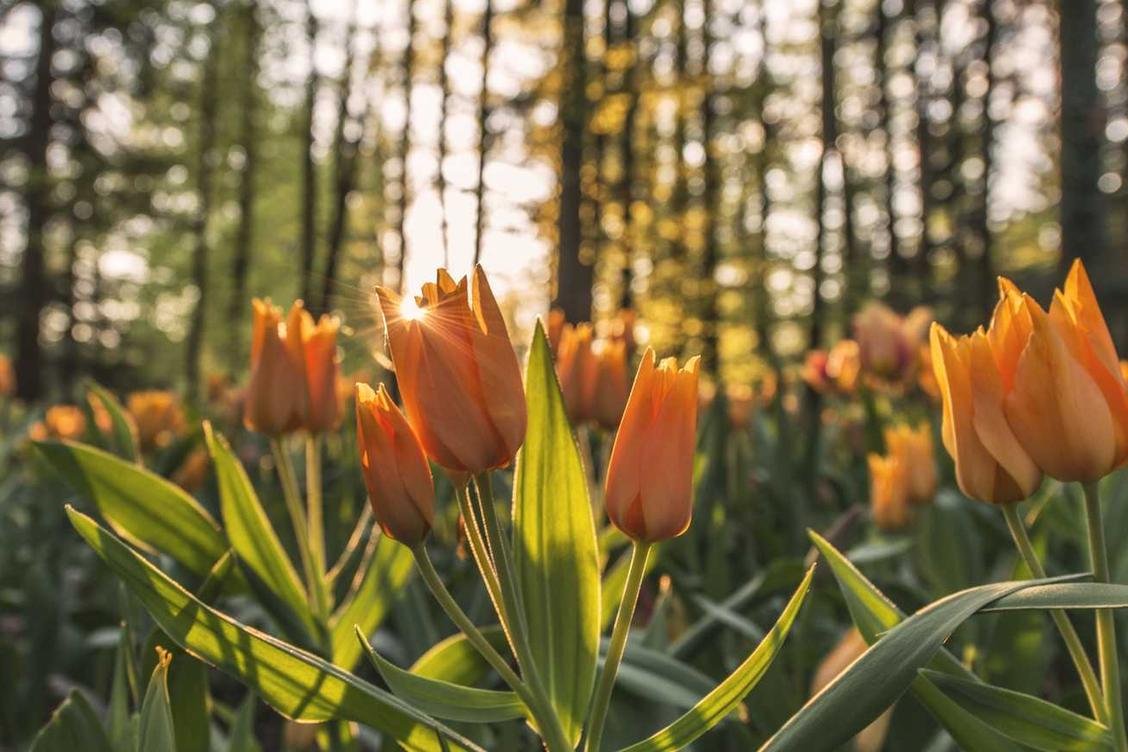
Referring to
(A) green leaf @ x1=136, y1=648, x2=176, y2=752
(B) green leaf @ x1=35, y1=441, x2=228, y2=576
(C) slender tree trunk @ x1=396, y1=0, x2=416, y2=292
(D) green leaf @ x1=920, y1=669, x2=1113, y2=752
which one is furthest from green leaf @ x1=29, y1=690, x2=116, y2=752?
(C) slender tree trunk @ x1=396, y1=0, x2=416, y2=292

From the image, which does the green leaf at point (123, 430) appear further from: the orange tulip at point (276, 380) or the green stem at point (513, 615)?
the green stem at point (513, 615)

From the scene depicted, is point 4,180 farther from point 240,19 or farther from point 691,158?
point 691,158

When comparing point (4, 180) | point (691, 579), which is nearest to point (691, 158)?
point (4, 180)

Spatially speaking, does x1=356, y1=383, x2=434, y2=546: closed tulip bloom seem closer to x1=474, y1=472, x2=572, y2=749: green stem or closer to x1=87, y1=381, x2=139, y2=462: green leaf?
x1=474, y1=472, x2=572, y2=749: green stem

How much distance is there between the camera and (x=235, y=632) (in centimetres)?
69

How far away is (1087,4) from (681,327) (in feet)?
28.3

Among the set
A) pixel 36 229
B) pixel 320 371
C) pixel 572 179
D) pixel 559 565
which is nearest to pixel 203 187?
pixel 36 229

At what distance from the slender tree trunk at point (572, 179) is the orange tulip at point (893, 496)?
24.6 feet

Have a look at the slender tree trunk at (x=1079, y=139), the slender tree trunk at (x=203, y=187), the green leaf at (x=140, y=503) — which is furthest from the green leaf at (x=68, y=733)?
the slender tree trunk at (x=203, y=187)

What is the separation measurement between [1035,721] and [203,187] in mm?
19761

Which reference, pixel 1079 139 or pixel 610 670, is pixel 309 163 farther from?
pixel 610 670

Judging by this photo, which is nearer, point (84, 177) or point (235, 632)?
point (235, 632)

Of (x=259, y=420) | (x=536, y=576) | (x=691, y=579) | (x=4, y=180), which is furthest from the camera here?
(x=4, y=180)

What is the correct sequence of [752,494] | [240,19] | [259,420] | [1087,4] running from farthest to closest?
[240,19]
[1087,4]
[752,494]
[259,420]
